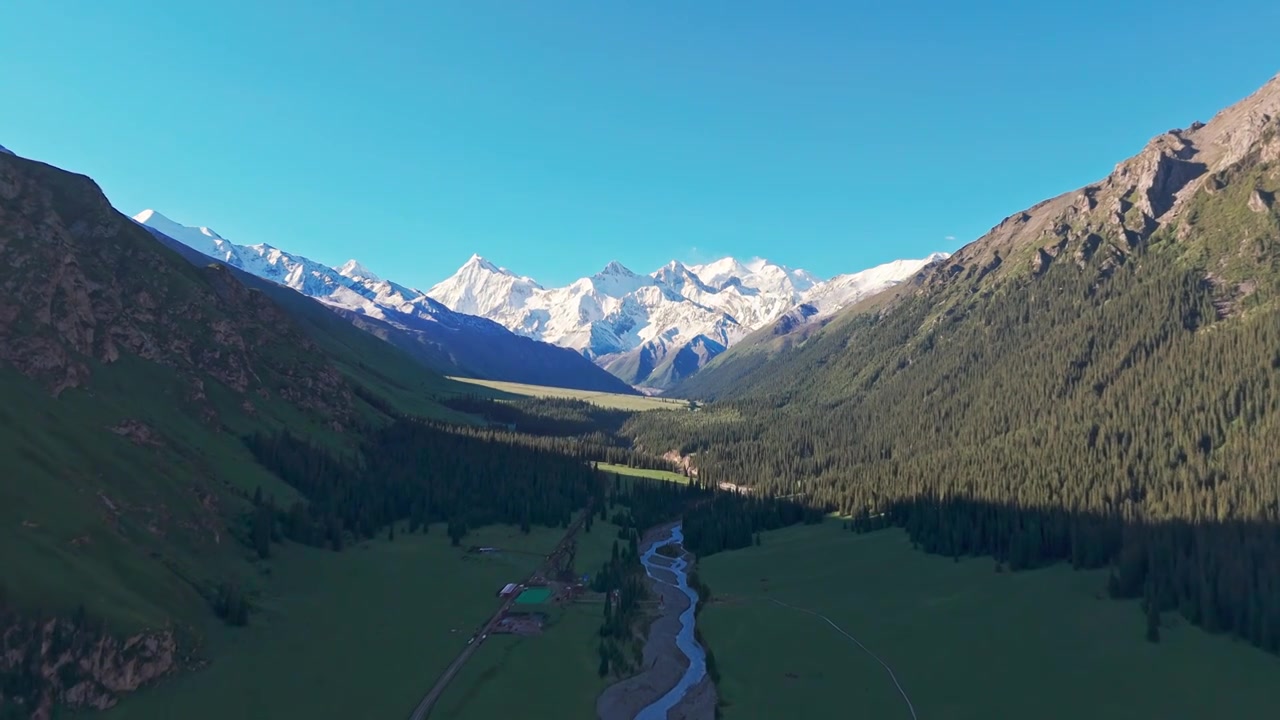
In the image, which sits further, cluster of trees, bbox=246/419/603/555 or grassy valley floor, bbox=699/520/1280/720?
cluster of trees, bbox=246/419/603/555

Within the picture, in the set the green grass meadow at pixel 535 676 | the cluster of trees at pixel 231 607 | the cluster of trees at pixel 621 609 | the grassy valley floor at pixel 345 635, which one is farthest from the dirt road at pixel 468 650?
the cluster of trees at pixel 231 607

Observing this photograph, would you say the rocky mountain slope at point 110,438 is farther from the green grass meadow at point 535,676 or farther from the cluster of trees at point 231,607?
the green grass meadow at point 535,676

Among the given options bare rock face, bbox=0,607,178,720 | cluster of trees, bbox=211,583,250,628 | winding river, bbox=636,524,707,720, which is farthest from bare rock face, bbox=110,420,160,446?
winding river, bbox=636,524,707,720

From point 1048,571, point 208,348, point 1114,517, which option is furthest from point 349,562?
point 1114,517

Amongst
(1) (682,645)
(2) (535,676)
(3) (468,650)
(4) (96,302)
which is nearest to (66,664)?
(3) (468,650)

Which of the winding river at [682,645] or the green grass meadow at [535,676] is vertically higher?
the winding river at [682,645]

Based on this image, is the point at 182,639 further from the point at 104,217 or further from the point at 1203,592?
the point at 104,217

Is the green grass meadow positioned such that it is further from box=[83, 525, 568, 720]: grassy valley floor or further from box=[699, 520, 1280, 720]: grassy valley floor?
box=[699, 520, 1280, 720]: grassy valley floor
